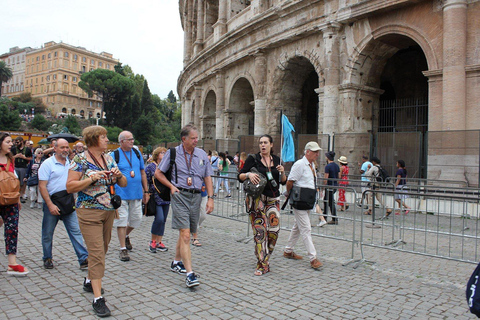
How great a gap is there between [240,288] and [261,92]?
48.3 feet

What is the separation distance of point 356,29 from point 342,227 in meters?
9.89

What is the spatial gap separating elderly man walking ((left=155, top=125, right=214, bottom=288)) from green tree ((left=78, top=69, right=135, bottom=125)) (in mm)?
76403

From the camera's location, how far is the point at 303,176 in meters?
5.53

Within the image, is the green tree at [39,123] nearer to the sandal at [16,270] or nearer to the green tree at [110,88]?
the green tree at [110,88]

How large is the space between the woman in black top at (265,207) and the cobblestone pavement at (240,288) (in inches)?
13.7

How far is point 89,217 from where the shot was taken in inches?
150

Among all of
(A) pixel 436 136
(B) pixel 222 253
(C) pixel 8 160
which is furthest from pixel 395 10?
(C) pixel 8 160

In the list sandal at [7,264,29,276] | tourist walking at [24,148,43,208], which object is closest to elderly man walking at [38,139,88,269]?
sandal at [7,264,29,276]

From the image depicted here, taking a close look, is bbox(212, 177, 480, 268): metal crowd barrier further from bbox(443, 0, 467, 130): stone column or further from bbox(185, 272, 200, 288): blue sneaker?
bbox(443, 0, 467, 130): stone column

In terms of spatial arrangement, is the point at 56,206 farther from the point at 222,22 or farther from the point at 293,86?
the point at 222,22

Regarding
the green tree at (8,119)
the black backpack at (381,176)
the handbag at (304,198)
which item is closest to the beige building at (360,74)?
the black backpack at (381,176)

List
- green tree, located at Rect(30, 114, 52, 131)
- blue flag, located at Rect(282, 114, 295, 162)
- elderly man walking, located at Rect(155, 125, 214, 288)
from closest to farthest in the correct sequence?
elderly man walking, located at Rect(155, 125, 214, 288) < blue flag, located at Rect(282, 114, 295, 162) < green tree, located at Rect(30, 114, 52, 131)

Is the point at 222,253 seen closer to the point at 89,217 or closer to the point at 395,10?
the point at 89,217

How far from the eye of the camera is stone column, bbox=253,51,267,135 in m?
18.2
